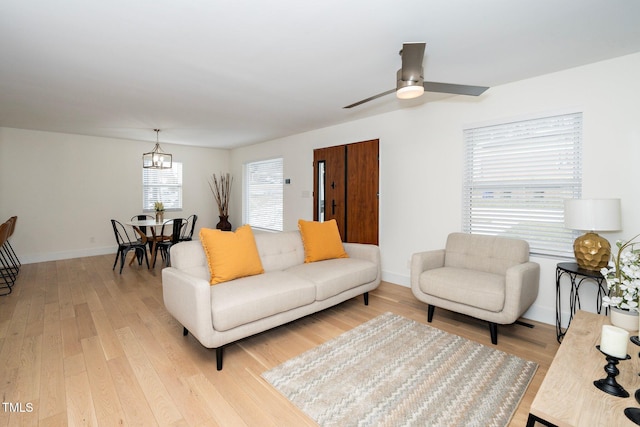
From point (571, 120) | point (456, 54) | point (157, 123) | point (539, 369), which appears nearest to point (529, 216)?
point (571, 120)

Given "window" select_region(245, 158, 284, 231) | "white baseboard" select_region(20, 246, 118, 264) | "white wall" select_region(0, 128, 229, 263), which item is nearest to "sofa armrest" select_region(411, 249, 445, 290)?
"window" select_region(245, 158, 284, 231)

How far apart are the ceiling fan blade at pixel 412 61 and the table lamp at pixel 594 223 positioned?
168 centimetres

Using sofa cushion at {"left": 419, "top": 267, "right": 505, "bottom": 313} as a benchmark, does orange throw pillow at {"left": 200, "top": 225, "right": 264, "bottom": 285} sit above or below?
above

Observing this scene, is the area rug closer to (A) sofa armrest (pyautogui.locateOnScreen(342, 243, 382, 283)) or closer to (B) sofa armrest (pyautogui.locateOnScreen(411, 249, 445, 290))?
(B) sofa armrest (pyautogui.locateOnScreen(411, 249, 445, 290))

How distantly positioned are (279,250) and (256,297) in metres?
0.96

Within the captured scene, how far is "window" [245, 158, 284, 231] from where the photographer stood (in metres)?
6.25

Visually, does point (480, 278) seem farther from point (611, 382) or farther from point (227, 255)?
point (227, 255)

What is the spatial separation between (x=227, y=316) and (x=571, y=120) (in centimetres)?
349

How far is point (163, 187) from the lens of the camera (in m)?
6.65

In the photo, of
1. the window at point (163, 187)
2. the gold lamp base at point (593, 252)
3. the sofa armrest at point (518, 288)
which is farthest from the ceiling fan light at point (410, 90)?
the window at point (163, 187)

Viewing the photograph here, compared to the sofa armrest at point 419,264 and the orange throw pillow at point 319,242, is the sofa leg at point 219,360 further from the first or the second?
the sofa armrest at point 419,264

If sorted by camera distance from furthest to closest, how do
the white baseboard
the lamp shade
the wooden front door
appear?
the white baseboard < the wooden front door < the lamp shade

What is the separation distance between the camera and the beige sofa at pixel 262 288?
2039 mm

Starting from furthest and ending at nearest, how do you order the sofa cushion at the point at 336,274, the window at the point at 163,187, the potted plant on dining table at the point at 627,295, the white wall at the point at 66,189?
the window at the point at 163,187 < the white wall at the point at 66,189 < the sofa cushion at the point at 336,274 < the potted plant on dining table at the point at 627,295
